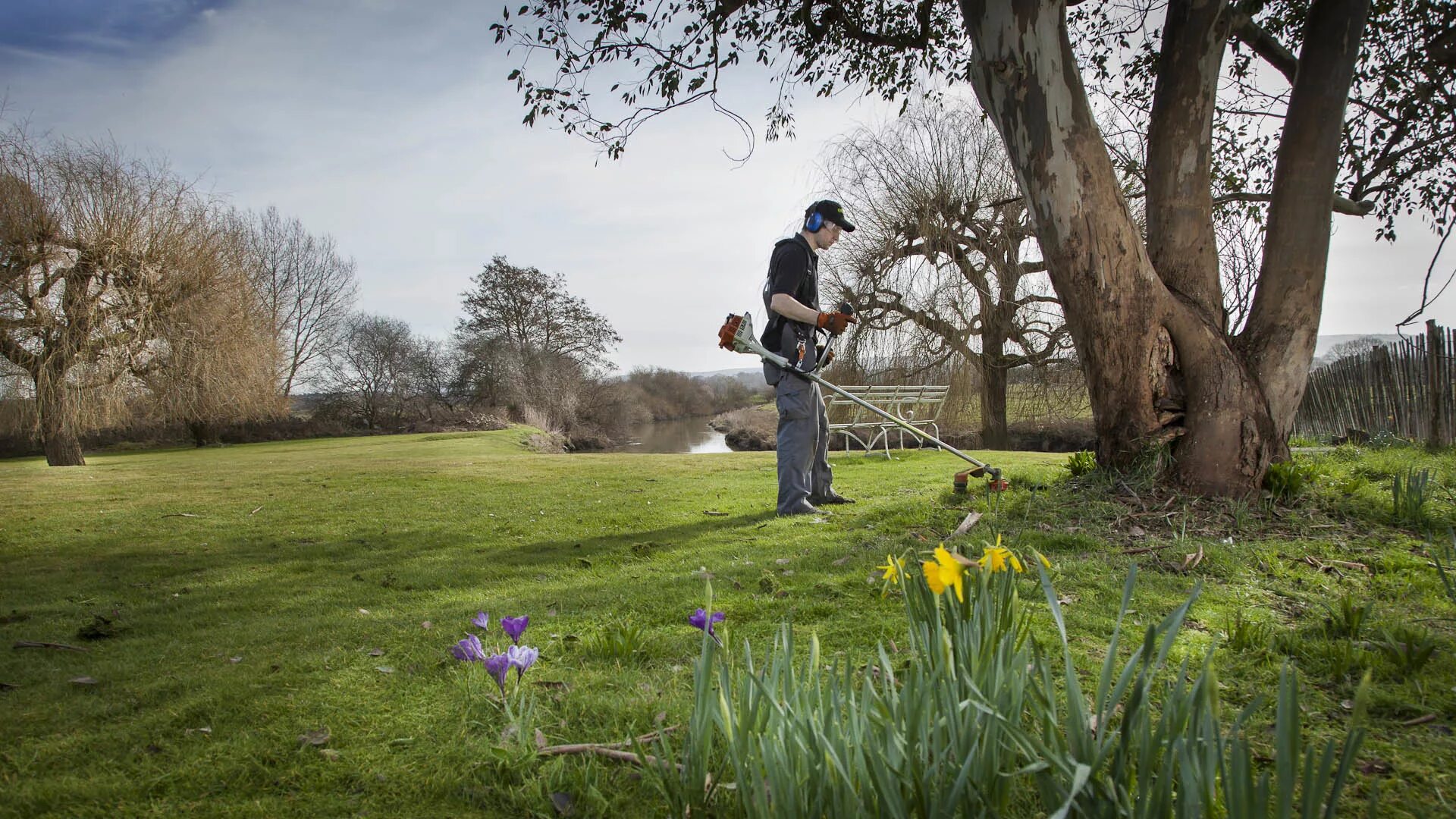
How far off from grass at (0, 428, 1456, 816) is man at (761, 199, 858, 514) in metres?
0.47

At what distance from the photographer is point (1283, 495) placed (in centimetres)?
436

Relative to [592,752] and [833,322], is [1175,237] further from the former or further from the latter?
[592,752]

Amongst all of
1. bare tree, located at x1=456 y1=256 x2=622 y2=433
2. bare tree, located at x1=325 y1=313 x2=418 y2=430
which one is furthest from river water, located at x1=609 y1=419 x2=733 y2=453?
bare tree, located at x1=325 y1=313 x2=418 y2=430

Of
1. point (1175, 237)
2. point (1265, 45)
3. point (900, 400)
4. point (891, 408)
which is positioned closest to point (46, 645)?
point (1175, 237)

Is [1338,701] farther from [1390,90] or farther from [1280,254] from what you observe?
[1390,90]

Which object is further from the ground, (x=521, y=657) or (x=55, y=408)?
(x=55, y=408)

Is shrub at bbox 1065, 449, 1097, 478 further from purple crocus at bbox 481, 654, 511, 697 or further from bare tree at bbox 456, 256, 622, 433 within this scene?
bare tree at bbox 456, 256, 622, 433

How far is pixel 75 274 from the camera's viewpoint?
14.0 metres

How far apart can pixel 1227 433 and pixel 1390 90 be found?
222 inches

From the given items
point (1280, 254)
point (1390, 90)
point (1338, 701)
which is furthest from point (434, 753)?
point (1390, 90)

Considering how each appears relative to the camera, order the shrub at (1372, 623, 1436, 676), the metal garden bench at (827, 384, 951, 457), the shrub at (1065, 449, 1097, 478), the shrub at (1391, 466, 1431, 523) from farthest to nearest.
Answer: the metal garden bench at (827, 384, 951, 457) < the shrub at (1065, 449, 1097, 478) < the shrub at (1391, 466, 1431, 523) < the shrub at (1372, 623, 1436, 676)

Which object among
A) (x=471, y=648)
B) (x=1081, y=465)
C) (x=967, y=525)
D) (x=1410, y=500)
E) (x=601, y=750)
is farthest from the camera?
(x=1081, y=465)

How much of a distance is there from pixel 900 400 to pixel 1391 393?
6656 millimetres

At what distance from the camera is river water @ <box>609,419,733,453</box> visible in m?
27.2
